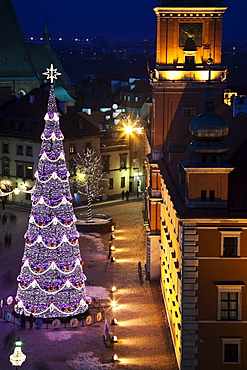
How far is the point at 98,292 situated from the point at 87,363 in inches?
441

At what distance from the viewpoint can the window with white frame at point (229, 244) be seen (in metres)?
38.5

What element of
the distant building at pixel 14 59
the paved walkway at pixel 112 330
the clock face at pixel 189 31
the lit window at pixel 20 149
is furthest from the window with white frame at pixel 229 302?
the distant building at pixel 14 59

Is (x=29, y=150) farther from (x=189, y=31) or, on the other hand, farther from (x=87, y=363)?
(x=87, y=363)

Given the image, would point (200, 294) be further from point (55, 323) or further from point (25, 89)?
point (25, 89)

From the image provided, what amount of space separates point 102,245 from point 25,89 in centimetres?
5442

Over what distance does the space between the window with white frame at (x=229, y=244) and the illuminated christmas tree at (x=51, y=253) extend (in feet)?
33.5

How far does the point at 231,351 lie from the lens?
3900 centimetres

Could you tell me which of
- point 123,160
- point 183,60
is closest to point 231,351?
point 183,60

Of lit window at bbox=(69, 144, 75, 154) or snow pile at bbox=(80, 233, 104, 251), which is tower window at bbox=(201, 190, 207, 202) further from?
lit window at bbox=(69, 144, 75, 154)

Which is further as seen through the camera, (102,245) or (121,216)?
(121,216)

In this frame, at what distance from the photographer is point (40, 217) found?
153 ft

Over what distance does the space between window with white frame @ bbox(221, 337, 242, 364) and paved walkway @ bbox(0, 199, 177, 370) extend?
2631 mm

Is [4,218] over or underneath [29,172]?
underneath

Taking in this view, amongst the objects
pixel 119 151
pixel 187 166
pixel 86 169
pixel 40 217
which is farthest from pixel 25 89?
pixel 187 166
